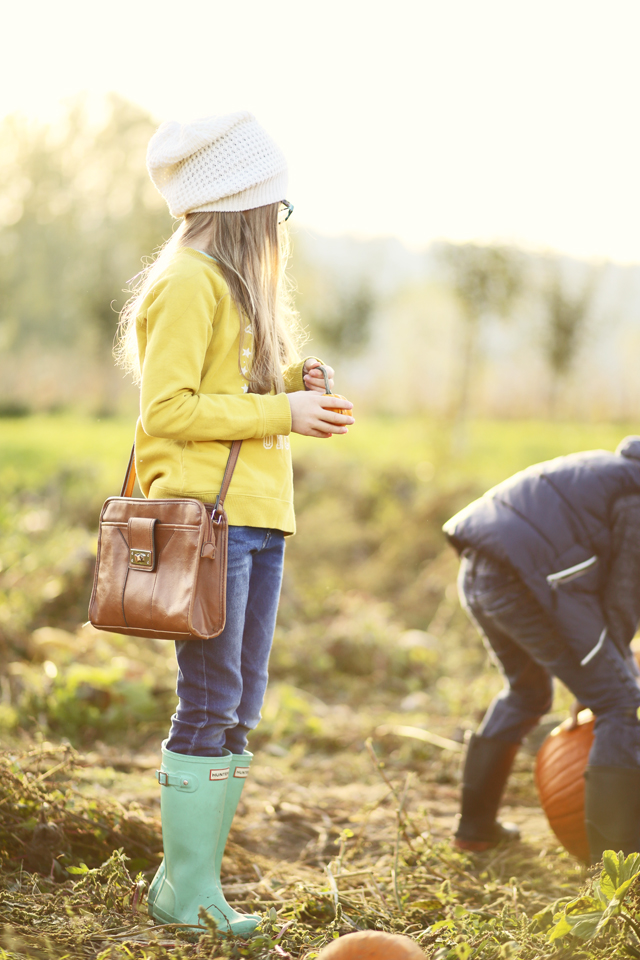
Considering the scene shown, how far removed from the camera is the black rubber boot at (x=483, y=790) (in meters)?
3.13

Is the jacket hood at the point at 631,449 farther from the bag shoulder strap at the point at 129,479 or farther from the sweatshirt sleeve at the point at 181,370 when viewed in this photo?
the bag shoulder strap at the point at 129,479

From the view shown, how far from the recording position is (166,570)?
2160mm

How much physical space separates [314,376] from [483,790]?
66.2 inches

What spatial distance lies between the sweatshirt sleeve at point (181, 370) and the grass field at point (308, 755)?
1.19 metres

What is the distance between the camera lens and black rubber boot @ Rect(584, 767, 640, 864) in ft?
8.52

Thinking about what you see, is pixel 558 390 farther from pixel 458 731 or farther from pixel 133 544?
pixel 133 544

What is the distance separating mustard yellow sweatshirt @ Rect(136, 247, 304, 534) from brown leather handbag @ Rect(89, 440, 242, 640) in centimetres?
6

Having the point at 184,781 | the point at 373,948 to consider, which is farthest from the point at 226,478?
the point at 373,948

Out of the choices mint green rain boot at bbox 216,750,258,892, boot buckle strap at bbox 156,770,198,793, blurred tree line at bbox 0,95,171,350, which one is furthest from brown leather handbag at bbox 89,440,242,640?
blurred tree line at bbox 0,95,171,350

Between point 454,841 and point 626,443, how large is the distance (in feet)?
5.14

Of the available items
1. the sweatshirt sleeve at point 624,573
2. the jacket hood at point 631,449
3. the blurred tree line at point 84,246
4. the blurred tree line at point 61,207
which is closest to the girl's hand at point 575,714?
the sweatshirt sleeve at point 624,573

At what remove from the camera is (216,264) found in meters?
2.26

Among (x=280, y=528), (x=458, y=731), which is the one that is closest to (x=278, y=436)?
(x=280, y=528)

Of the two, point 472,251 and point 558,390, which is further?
point 558,390
